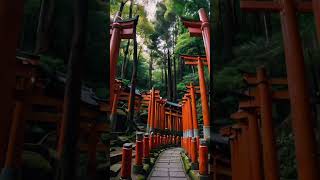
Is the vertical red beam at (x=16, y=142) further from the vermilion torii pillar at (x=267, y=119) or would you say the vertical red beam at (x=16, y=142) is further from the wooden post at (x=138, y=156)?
the wooden post at (x=138, y=156)

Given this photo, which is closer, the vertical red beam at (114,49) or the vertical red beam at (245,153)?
the vertical red beam at (245,153)

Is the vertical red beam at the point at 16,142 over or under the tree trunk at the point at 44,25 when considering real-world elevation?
under

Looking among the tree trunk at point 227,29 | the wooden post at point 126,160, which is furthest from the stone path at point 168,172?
the tree trunk at point 227,29

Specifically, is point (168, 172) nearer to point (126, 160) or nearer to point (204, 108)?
point (204, 108)

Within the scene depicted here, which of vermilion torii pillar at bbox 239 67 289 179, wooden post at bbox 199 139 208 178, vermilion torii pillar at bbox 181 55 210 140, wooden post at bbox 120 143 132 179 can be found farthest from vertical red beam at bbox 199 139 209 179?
vermilion torii pillar at bbox 239 67 289 179

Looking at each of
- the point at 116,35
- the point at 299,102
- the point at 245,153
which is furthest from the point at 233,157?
the point at 116,35

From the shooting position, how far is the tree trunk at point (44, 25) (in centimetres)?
379

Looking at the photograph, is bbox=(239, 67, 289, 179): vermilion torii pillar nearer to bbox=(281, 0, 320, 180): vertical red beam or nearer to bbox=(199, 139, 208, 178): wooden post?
bbox=(281, 0, 320, 180): vertical red beam

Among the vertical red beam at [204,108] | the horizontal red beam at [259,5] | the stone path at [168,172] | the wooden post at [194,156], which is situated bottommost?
the stone path at [168,172]

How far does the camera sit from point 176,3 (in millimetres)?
9750

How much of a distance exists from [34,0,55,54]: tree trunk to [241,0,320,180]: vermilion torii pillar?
2.95 metres

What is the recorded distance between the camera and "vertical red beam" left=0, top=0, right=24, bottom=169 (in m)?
1.31

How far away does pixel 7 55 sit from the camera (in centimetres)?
135

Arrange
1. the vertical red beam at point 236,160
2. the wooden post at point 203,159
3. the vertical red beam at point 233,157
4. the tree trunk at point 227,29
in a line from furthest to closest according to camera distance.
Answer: the wooden post at point 203,159
the tree trunk at point 227,29
the vertical red beam at point 233,157
the vertical red beam at point 236,160
